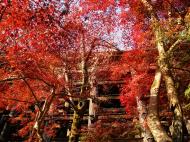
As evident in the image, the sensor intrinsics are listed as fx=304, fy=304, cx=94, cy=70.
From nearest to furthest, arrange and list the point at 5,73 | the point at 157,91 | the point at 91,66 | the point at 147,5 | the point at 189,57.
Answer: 1. the point at 157,91
2. the point at 147,5
3. the point at 189,57
4. the point at 5,73
5. the point at 91,66

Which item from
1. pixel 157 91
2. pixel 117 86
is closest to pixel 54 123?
pixel 117 86

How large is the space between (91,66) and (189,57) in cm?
876

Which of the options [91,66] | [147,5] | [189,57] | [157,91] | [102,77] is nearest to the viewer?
[157,91]

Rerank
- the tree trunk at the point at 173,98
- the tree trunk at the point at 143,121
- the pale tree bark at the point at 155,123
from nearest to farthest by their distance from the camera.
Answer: the pale tree bark at the point at 155,123, the tree trunk at the point at 173,98, the tree trunk at the point at 143,121

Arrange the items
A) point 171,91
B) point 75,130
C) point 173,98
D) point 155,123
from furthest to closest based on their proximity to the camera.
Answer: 1. point 75,130
2. point 171,91
3. point 173,98
4. point 155,123

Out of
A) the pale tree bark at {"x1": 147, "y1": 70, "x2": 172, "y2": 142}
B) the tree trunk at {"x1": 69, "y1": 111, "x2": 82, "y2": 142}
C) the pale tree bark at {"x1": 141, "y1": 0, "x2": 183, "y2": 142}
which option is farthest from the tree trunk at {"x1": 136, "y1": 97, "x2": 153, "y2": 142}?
the pale tree bark at {"x1": 147, "y1": 70, "x2": 172, "y2": 142}

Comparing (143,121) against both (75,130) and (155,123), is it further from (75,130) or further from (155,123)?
(155,123)

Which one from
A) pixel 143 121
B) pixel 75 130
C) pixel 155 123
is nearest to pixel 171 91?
pixel 155 123

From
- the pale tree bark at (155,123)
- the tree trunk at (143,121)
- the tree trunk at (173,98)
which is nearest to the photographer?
the pale tree bark at (155,123)

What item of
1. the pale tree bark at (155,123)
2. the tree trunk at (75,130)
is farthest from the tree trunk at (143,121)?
the pale tree bark at (155,123)

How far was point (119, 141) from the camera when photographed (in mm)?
21516

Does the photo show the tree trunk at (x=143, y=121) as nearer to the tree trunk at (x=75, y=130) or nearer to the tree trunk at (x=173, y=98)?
the tree trunk at (x=75, y=130)

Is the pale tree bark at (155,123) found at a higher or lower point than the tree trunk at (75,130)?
lower

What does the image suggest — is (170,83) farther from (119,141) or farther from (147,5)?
(119,141)
